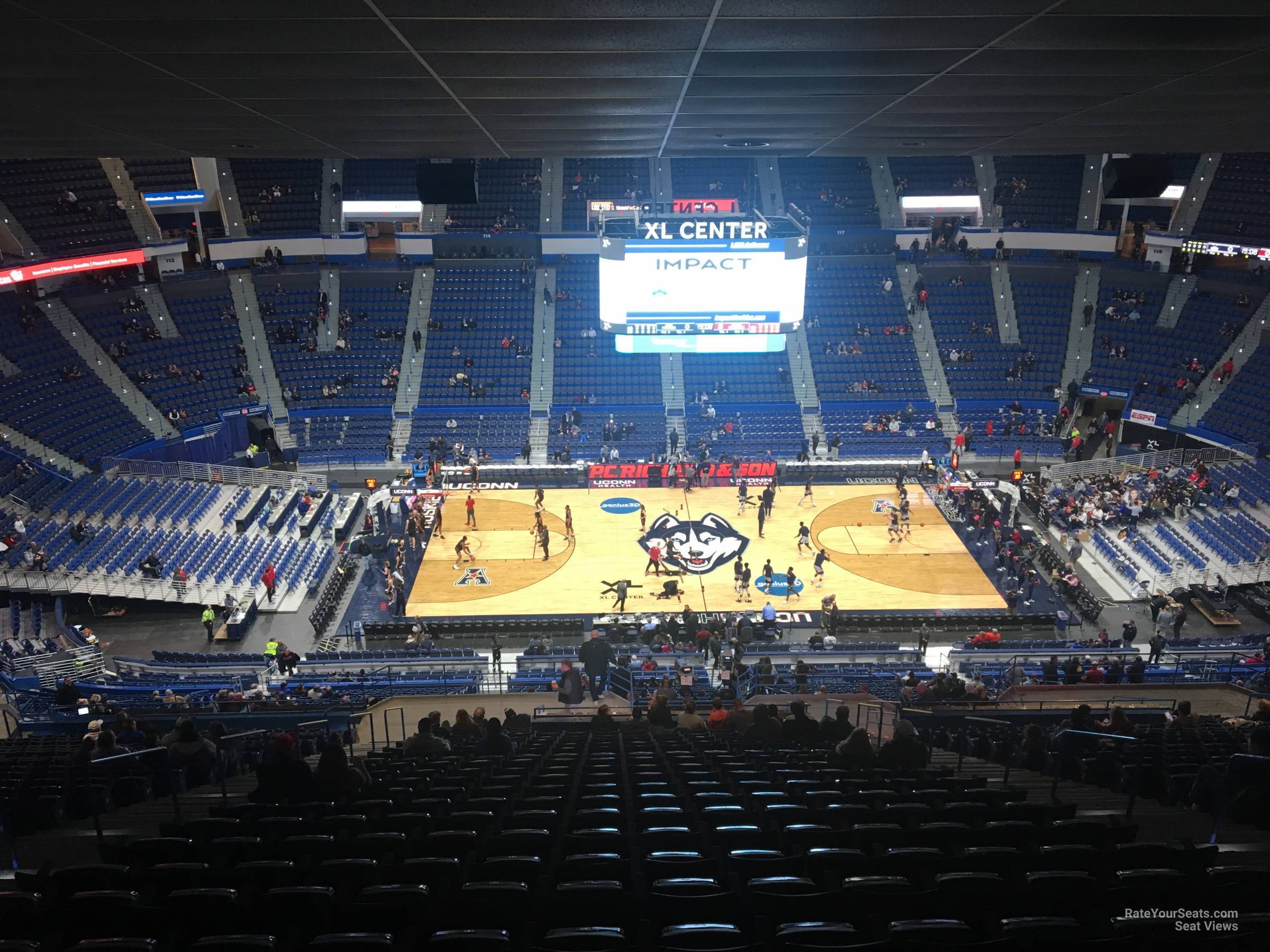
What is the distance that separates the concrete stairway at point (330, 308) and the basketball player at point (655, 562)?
21562 millimetres

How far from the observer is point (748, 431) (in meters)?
39.1

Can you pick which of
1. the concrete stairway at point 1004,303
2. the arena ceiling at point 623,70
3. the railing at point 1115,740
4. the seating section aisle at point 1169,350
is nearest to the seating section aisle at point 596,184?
the concrete stairway at point 1004,303

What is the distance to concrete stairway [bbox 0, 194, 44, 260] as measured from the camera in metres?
35.2

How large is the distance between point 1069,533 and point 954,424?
1029 cm

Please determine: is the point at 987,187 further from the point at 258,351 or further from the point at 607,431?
the point at 258,351

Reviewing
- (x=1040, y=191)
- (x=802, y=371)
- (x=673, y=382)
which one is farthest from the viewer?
(x=1040, y=191)

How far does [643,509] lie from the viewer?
105 ft

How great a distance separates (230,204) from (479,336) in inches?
561

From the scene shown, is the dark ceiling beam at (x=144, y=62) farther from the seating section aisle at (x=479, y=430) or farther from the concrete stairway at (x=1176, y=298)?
the concrete stairway at (x=1176, y=298)

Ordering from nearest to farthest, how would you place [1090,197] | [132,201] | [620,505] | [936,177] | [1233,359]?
1. [620,505]
2. [1233,359]
3. [132,201]
4. [1090,197]
5. [936,177]

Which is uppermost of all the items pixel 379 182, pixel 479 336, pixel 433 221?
pixel 379 182

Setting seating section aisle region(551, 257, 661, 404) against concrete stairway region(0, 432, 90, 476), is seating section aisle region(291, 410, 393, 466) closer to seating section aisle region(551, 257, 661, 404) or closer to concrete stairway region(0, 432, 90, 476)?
seating section aisle region(551, 257, 661, 404)

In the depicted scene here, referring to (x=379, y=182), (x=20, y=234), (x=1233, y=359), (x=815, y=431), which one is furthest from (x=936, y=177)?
(x=20, y=234)

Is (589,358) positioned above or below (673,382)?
above
